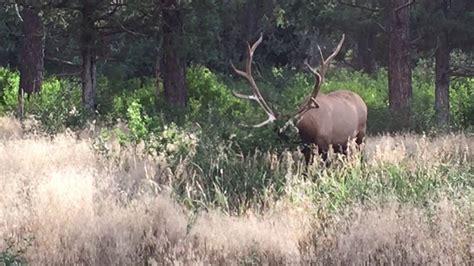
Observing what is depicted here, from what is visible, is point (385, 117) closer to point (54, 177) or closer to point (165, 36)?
point (165, 36)

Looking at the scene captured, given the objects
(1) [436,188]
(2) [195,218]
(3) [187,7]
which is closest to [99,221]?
(2) [195,218]

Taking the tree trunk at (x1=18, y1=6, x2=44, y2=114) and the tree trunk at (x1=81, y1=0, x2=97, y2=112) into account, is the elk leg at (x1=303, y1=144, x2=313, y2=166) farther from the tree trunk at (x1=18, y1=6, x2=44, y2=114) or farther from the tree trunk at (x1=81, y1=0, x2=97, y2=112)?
the tree trunk at (x1=18, y1=6, x2=44, y2=114)

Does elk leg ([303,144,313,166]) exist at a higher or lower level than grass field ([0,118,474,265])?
higher

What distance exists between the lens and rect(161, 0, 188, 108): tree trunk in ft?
47.9

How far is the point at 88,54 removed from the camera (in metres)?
14.6

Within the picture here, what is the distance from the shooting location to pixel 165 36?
586 inches

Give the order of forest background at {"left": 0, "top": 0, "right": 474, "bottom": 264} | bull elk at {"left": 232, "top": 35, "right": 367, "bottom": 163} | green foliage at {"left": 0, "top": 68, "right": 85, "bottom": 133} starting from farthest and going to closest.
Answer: green foliage at {"left": 0, "top": 68, "right": 85, "bottom": 133} < bull elk at {"left": 232, "top": 35, "right": 367, "bottom": 163} < forest background at {"left": 0, "top": 0, "right": 474, "bottom": 264}

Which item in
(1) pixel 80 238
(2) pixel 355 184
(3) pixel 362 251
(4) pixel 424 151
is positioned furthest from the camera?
(4) pixel 424 151

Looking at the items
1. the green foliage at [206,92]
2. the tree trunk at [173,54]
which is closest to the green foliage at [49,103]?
the tree trunk at [173,54]

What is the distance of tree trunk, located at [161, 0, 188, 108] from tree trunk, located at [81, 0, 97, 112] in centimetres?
138

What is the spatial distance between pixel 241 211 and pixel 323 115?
2.98 meters

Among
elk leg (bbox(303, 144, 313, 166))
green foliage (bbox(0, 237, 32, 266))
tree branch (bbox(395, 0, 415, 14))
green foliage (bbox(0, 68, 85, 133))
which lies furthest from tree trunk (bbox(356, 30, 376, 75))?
green foliage (bbox(0, 237, 32, 266))

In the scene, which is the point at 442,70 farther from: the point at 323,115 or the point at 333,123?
the point at 323,115

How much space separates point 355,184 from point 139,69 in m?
24.6
